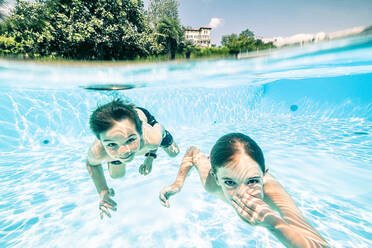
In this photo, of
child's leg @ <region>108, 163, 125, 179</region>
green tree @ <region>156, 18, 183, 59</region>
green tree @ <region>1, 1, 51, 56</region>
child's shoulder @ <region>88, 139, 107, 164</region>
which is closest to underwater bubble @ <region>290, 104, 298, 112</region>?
child's leg @ <region>108, 163, 125, 179</region>

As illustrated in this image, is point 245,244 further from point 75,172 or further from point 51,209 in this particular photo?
point 75,172

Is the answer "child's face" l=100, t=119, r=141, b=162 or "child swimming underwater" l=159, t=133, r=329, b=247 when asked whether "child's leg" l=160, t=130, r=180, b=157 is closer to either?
"child's face" l=100, t=119, r=141, b=162

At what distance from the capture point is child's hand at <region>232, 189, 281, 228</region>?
A: 1.59 meters

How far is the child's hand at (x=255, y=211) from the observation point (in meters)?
1.59

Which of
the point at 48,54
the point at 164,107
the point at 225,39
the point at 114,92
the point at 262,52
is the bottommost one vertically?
the point at 164,107

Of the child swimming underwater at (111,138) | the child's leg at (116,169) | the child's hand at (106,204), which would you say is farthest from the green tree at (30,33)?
the child's hand at (106,204)

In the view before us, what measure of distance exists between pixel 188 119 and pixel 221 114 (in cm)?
213

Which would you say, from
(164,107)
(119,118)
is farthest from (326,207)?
(164,107)

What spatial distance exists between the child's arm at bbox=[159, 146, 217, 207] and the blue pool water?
1.02 m

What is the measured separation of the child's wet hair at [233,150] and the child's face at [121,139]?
119 cm

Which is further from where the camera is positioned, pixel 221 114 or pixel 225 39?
pixel 225 39

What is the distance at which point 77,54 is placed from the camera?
60.2 feet

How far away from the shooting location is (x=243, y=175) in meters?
1.64

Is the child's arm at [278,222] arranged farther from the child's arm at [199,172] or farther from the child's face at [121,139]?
the child's face at [121,139]
